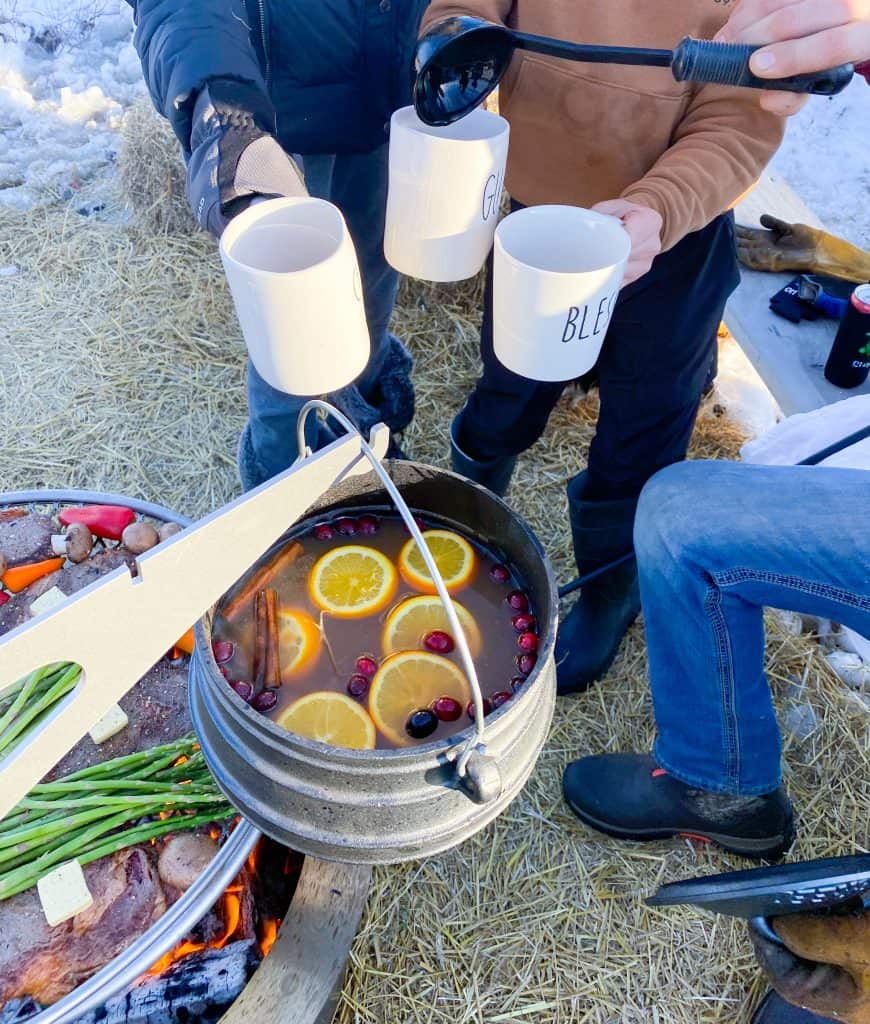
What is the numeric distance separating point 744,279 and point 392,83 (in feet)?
5.86

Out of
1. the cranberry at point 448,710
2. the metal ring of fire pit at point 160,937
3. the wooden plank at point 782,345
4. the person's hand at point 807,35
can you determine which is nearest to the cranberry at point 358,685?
the cranberry at point 448,710

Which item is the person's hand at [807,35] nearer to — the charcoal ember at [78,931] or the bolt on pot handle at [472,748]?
the bolt on pot handle at [472,748]

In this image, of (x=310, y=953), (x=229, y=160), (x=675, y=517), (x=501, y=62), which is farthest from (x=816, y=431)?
(x=310, y=953)

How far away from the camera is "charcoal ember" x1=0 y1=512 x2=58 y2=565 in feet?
7.13

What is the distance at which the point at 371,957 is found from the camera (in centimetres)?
221

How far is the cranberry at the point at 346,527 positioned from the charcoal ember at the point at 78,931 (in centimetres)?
83

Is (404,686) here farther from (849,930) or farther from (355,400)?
(355,400)

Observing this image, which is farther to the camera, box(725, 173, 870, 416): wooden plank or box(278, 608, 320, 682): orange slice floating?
box(725, 173, 870, 416): wooden plank

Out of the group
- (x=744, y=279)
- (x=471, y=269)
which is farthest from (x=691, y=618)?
(x=744, y=279)

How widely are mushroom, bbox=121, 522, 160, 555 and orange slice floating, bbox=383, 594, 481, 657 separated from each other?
856 millimetres

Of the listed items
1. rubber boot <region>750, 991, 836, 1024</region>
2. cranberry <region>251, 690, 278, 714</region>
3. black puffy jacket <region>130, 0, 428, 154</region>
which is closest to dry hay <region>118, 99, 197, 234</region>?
black puffy jacket <region>130, 0, 428, 154</region>

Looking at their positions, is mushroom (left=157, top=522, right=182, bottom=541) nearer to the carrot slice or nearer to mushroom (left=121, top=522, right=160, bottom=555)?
mushroom (left=121, top=522, right=160, bottom=555)

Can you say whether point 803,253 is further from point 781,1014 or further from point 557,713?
point 781,1014

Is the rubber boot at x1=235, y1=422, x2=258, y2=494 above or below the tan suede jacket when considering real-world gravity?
below
